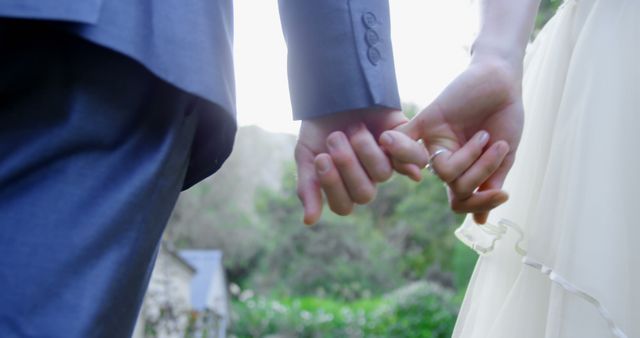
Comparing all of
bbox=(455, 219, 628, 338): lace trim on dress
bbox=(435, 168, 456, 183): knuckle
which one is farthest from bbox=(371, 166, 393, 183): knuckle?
bbox=(455, 219, 628, 338): lace trim on dress

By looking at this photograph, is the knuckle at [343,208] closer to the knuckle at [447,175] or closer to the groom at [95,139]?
the knuckle at [447,175]

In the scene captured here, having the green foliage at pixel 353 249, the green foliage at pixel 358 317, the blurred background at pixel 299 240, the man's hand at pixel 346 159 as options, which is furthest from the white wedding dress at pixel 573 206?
the green foliage at pixel 353 249

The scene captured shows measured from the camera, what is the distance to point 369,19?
47.7 inches

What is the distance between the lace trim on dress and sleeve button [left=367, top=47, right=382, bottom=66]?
18.6 inches

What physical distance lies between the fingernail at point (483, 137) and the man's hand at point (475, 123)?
0.7 inches

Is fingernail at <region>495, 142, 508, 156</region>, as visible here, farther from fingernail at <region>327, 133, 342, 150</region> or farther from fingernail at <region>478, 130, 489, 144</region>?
fingernail at <region>327, 133, 342, 150</region>

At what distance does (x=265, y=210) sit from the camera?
28125 mm

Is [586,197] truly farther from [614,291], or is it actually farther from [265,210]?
[265,210]

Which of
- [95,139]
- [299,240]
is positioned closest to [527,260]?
[95,139]

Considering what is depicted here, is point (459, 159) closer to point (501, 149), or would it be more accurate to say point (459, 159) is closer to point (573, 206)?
point (501, 149)

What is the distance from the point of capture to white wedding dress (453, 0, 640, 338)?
131cm

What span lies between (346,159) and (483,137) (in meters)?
0.27

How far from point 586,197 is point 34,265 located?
100 cm

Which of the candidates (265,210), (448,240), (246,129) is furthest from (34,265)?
(246,129)
